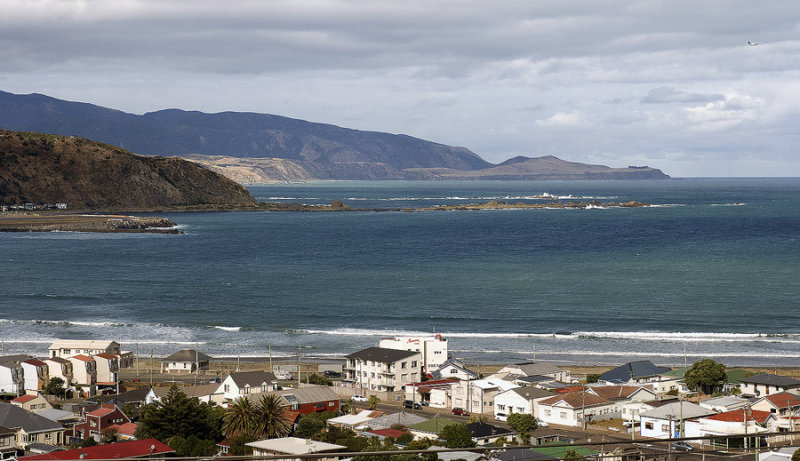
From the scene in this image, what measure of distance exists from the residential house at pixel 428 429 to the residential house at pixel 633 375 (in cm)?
1073

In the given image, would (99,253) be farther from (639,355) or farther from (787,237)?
(787,237)

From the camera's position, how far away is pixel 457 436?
27.0m

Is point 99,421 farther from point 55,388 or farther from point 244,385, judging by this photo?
point 55,388

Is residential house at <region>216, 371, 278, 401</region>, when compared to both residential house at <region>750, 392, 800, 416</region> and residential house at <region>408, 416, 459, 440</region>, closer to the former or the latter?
residential house at <region>408, 416, 459, 440</region>

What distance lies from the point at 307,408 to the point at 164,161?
16886 centimetres

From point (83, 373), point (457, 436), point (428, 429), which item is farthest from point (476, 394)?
point (83, 373)

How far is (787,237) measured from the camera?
111688 mm

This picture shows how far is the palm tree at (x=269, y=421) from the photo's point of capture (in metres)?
27.7

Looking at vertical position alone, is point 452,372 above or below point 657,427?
above

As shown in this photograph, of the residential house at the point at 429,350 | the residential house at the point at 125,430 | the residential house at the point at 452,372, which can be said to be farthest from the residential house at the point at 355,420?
the residential house at the point at 429,350

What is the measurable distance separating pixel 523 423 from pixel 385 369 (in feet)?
29.4

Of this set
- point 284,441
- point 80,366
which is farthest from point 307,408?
point 80,366

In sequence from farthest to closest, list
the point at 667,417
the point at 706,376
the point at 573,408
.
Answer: the point at 706,376
the point at 573,408
the point at 667,417

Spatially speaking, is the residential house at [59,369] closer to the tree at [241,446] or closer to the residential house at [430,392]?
the tree at [241,446]
